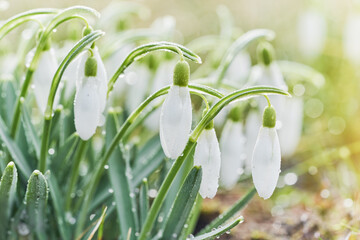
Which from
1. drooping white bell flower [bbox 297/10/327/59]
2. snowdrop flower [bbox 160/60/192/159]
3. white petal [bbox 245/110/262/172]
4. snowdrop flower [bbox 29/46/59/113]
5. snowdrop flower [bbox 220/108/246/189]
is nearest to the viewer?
snowdrop flower [bbox 160/60/192/159]

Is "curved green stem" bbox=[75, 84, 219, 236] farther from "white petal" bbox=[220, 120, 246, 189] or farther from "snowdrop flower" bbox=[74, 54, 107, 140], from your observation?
"white petal" bbox=[220, 120, 246, 189]

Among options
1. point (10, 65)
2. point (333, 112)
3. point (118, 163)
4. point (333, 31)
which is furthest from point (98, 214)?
point (333, 31)

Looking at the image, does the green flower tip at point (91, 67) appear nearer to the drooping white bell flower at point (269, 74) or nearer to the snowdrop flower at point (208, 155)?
the snowdrop flower at point (208, 155)

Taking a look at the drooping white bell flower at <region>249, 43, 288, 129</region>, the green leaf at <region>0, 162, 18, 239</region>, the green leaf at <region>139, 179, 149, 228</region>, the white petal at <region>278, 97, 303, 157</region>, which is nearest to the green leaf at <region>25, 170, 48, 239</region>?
the green leaf at <region>0, 162, 18, 239</region>

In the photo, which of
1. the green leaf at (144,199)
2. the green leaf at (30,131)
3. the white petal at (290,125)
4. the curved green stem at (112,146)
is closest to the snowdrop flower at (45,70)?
the green leaf at (30,131)

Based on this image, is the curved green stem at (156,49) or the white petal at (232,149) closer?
the curved green stem at (156,49)

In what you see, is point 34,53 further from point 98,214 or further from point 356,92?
point 356,92

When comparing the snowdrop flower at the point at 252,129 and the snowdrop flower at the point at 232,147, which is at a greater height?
the snowdrop flower at the point at 252,129

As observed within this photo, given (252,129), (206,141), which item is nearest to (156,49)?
(206,141)
